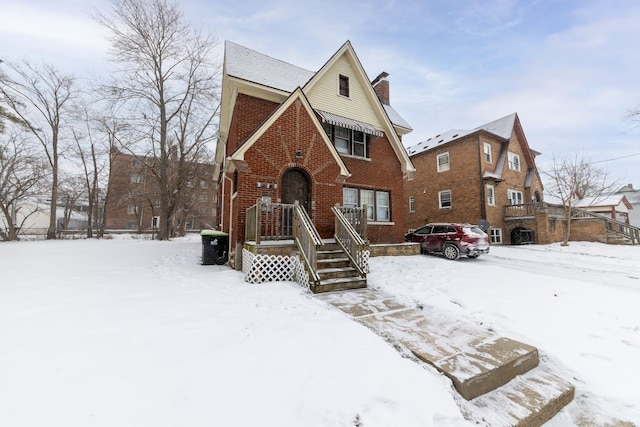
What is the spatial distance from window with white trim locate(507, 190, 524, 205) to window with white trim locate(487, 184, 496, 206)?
197 cm

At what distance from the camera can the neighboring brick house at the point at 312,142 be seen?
27.0 ft

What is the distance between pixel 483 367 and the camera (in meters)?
2.68

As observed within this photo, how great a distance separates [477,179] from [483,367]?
18360 millimetres

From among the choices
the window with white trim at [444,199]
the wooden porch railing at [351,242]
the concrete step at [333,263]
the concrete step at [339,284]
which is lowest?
the concrete step at [339,284]

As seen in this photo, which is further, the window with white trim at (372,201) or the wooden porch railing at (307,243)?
the window with white trim at (372,201)

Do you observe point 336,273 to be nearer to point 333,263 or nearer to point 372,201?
point 333,263

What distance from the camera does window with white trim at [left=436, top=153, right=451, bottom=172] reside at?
1991cm

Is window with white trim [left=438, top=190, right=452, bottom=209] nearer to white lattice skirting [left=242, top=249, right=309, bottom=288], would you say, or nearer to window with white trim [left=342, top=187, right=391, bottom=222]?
window with white trim [left=342, top=187, right=391, bottom=222]

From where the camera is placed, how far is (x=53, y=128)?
65.6 feet

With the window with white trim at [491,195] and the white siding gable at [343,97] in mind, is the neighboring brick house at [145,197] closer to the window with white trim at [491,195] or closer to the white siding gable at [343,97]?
the white siding gable at [343,97]

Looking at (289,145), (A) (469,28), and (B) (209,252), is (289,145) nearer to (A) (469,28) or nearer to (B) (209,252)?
(B) (209,252)

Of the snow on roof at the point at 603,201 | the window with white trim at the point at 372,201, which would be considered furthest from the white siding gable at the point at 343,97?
the snow on roof at the point at 603,201

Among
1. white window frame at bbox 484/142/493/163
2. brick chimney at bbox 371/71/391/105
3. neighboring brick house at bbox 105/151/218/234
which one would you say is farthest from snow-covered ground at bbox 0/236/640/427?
neighboring brick house at bbox 105/151/218/234

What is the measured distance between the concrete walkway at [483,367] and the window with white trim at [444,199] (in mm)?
17413
